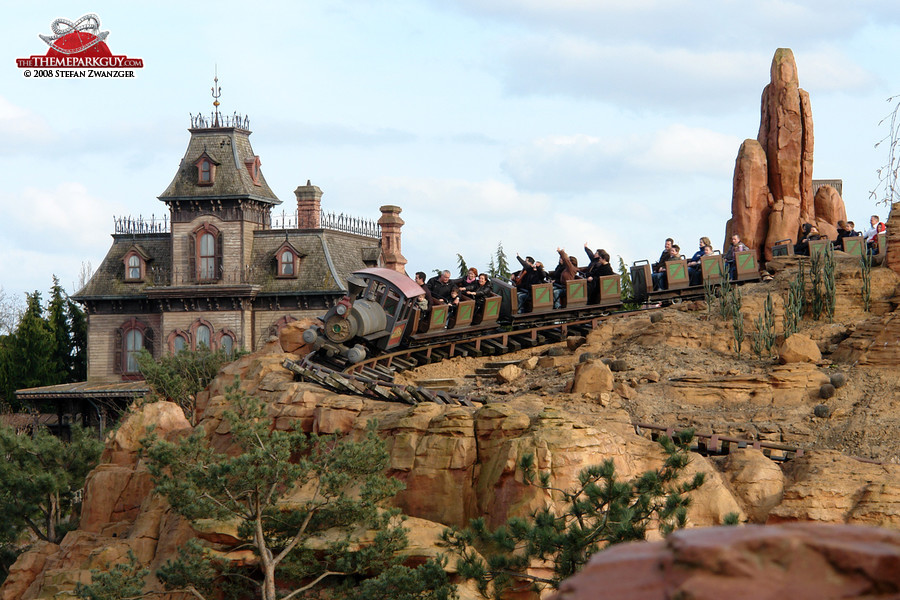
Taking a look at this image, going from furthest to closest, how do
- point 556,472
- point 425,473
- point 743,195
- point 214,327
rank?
point 214,327
point 743,195
point 425,473
point 556,472

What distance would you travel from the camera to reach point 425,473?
19188mm

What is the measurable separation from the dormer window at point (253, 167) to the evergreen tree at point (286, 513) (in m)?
32.4

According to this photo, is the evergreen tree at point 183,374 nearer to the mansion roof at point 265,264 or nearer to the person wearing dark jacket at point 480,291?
the person wearing dark jacket at point 480,291

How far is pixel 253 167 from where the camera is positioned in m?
50.6

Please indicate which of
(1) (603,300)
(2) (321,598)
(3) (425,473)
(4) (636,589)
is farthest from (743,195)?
(4) (636,589)

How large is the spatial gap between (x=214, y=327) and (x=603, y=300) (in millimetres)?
24563

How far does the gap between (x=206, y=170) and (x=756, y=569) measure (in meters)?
47.0

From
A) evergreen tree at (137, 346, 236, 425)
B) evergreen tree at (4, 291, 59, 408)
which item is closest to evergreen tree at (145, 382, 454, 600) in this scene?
evergreen tree at (137, 346, 236, 425)

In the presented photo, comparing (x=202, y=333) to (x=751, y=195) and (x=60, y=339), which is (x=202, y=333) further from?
(x=751, y=195)

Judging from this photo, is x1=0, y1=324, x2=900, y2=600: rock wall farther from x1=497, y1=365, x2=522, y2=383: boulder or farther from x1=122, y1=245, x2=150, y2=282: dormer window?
x1=122, y1=245, x2=150, y2=282: dormer window

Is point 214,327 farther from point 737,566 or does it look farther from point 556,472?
point 737,566

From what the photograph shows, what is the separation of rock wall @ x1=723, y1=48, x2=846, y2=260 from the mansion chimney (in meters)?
22.6

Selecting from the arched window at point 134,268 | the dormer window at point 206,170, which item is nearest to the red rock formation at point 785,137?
the dormer window at point 206,170

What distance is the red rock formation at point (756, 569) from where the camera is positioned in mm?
4504
